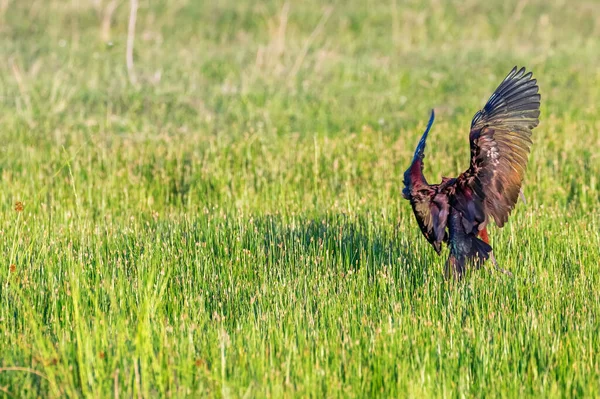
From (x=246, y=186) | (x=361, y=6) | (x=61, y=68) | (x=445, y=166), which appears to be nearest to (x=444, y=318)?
(x=246, y=186)

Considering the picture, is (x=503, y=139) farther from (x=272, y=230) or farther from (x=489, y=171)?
(x=272, y=230)

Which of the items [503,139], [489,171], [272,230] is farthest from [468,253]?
[272,230]

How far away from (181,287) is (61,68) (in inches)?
372

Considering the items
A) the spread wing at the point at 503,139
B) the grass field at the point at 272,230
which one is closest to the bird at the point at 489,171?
the spread wing at the point at 503,139

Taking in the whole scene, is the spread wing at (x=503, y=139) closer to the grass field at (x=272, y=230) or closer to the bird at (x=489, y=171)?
the bird at (x=489, y=171)

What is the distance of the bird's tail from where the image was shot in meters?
4.69

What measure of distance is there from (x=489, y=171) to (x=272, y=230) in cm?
194

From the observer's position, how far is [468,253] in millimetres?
4707

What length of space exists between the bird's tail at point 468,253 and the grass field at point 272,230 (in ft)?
0.36

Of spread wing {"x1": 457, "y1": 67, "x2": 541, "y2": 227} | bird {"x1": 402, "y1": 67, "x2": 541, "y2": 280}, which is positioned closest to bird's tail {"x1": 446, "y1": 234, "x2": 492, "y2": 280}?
bird {"x1": 402, "y1": 67, "x2": 541, "y2": 280}

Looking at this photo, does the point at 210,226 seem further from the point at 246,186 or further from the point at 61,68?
the point at 61,68

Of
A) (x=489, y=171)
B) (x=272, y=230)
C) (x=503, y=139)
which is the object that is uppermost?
(x=503, y=139)

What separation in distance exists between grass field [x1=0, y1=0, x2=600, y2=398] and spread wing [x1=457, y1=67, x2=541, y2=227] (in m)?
0.57

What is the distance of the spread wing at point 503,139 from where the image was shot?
14.8 feet
